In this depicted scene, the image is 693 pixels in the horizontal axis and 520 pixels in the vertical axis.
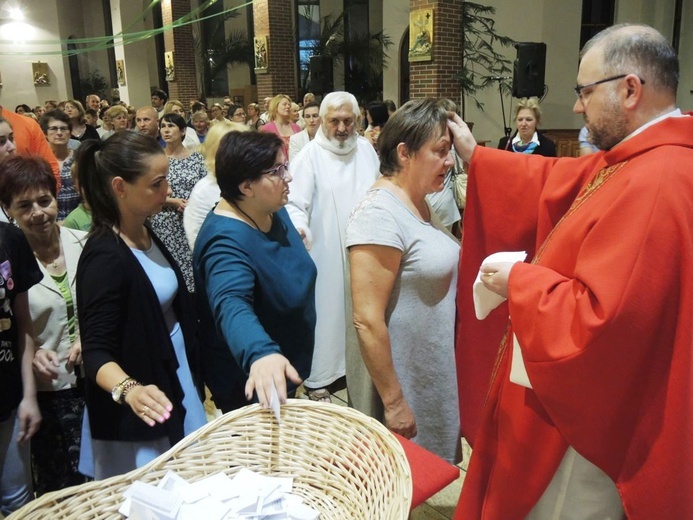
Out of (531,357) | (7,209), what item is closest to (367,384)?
(531,357)

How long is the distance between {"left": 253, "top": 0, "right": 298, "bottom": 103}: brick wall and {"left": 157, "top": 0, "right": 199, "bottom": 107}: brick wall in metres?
3.88

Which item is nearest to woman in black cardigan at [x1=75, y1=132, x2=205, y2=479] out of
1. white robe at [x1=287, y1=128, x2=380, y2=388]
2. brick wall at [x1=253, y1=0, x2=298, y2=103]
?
white robe at [x1=287, y1=128, x2=380, y2=388]

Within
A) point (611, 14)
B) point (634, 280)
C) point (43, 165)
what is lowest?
point (634, 280)

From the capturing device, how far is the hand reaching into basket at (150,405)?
1.34 meters

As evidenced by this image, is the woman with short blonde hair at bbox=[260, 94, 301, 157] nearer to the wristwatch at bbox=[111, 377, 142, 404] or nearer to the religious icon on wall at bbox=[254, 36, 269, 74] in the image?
the wristwatch at bbox=[111, 377, 142, 404]

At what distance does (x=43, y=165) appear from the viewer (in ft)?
6.89

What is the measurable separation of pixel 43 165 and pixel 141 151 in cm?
61

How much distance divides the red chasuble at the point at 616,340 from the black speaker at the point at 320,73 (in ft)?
36.0

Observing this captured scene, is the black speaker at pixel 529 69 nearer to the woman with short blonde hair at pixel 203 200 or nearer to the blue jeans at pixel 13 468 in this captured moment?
the woman with short blonde hair at pixel 203 200

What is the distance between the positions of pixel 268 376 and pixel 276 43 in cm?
1229

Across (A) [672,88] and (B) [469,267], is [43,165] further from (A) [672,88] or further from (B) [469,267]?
(A) [672,88]

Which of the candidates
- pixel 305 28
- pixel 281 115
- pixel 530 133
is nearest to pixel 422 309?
pixel 530 133

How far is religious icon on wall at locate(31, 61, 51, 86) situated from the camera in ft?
50.5

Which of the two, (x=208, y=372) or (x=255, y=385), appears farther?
(x=208, y=372)
